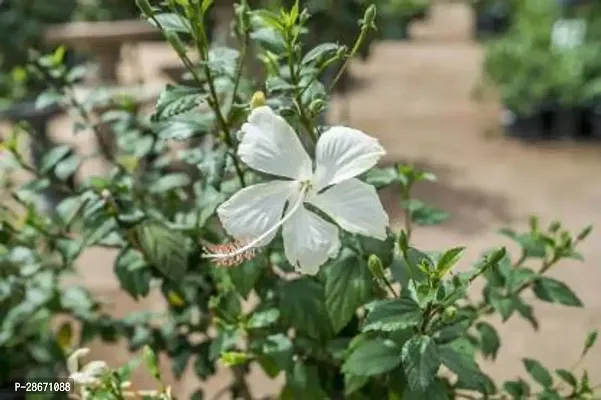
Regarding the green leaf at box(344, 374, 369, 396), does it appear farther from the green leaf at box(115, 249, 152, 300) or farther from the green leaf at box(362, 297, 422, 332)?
the green leaf at box(115, 249, 152, 300)

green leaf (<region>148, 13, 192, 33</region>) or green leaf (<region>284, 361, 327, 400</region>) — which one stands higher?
green leaf (<region>148, 13, 192, 33</region>)

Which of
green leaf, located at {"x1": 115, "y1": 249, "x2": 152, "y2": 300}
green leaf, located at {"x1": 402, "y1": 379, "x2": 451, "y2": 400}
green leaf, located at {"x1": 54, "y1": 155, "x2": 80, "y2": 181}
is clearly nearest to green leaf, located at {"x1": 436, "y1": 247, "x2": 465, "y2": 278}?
green leaf, located at {"x1": 402, "y1": 379, "x2": 451, "y2": 400}

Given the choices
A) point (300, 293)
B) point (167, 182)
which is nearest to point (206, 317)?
point (167, 182)

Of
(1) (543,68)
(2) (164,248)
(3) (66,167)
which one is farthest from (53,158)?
(1) (543,68)

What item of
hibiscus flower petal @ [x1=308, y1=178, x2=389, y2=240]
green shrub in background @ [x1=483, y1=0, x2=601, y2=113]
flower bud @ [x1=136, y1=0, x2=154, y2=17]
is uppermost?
flower bud @ [x1=136, y1=0, x2=154, y2=17]

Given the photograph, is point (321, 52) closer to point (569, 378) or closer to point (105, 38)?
point (569, 378)

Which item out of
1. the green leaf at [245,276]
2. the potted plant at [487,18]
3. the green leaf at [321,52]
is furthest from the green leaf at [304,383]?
the potted plant at [487,18]

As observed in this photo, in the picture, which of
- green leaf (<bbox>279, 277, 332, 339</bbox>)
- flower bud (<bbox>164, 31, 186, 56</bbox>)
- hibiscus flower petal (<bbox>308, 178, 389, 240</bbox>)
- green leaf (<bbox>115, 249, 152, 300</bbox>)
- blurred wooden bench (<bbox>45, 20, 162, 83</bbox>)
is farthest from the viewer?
blurred wooden bench (<bbox>45, 20, 162, 83</bbox>)

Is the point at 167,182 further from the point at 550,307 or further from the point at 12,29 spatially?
the point at 12,29

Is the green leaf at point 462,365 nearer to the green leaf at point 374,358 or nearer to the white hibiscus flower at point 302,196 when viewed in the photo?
the green leaf at point 374,358
